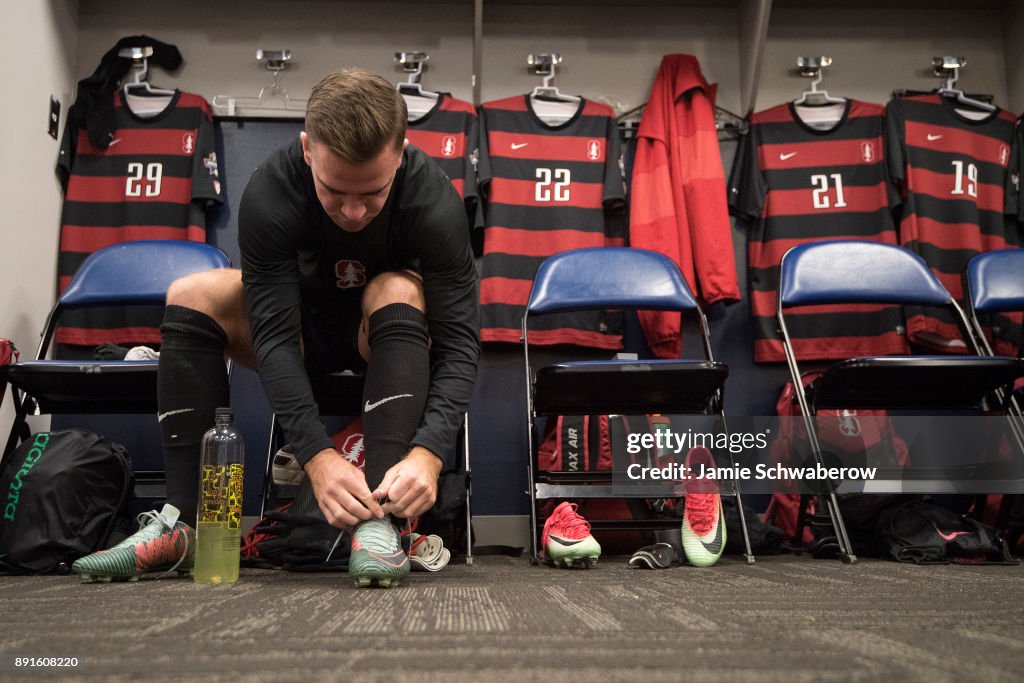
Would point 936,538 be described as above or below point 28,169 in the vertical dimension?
below

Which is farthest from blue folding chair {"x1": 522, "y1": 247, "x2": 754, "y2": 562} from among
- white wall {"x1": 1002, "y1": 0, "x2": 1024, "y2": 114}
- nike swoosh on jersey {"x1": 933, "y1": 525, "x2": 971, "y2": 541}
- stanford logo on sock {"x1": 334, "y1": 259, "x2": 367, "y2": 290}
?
white wall {"x1": 1002, "y1": 0, "x2": 1024, "y2": 114}

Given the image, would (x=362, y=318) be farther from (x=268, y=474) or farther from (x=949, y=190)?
(x=949, y=190)

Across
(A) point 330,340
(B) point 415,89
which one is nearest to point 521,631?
(A) point 330,340

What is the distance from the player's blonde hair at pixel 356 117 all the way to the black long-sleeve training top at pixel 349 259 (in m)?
0.17

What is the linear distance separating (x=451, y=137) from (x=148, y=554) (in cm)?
174

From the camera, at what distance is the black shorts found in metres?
1.53

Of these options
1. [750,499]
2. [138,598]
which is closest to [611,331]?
[750,499]

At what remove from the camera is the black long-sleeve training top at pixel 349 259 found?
125cm

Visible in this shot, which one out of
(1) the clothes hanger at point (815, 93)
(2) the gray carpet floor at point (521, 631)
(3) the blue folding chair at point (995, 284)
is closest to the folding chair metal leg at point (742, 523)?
(2) the gray carpet floor at point (521, 631)

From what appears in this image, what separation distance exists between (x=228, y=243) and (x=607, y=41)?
1555mm

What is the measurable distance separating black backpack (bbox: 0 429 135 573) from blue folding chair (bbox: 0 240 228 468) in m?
0.12

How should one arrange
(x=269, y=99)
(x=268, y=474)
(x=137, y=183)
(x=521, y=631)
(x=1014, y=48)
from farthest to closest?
1. (x=1014, y=48)
2. (x=269, y=99)
3. (x=137, y=183)
4. (x=268, y=474)
5. (x=521, y=631)

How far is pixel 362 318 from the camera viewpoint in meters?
1.47

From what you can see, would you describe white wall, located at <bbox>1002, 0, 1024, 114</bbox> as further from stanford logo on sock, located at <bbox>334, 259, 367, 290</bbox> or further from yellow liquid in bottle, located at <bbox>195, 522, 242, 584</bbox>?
yellow liquid in bottle, located at <bbox>195, 522, 242, 584</bbox>
